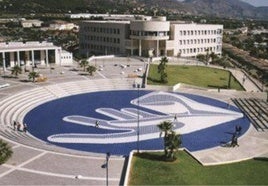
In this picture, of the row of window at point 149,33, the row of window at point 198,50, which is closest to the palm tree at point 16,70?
the row of window at point 149,33

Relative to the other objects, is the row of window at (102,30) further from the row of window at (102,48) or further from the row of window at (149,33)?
the row of window at (149,33)

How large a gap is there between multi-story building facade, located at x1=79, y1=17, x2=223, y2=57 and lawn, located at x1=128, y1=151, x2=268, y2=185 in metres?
73.3

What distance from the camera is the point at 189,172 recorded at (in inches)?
1443

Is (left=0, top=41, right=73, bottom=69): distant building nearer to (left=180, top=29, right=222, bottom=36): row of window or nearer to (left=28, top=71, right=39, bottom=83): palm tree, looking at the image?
(left=28, top=71, right=39, bottom=83): palm tree

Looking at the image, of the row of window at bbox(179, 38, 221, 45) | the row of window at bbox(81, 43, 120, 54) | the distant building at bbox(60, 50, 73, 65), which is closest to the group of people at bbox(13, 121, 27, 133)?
the distant building at bbox(60, 50, 73, 65)

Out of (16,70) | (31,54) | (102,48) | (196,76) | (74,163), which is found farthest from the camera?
(102,48)

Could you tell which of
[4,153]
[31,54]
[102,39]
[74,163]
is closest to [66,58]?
[31,54]

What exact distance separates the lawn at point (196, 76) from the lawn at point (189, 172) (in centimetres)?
4027

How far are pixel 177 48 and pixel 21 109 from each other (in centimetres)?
6742

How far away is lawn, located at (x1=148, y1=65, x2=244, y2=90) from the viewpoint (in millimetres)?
82250

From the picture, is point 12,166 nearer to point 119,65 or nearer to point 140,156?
point 140,156

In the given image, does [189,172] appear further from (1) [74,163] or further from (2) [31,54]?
(2) [31,54]

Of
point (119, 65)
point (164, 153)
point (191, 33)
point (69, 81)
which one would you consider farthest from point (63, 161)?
point (191, 33)

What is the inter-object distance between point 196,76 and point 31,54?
38228 mm
